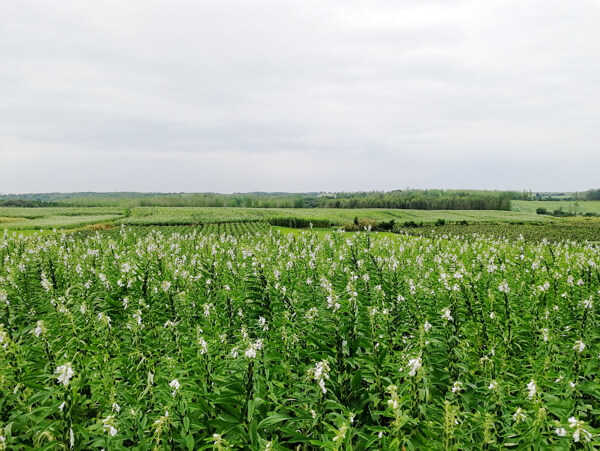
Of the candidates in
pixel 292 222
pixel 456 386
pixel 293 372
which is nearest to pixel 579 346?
pixel 456 386

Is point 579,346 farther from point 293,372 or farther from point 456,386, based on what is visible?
Answer: point 293,372

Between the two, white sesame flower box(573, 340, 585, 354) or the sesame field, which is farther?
white sesame flower box(573, 340, 585, 354)

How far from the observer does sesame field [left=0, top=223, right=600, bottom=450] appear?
3189 millimetres

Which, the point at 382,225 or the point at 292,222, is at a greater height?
the point at 292,222

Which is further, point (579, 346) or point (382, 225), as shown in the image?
point (382, 225)

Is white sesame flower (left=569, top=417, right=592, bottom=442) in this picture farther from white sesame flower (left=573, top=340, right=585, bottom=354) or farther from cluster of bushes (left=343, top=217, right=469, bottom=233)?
cluster of bushes (left=343, top=217, right=469, bottom=233)

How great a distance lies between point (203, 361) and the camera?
427 centimetres

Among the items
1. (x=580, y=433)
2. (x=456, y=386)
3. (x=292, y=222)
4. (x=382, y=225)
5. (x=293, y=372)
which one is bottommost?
(x=382, y=225)

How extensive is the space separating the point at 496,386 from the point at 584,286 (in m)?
8.55

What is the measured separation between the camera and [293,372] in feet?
15.3

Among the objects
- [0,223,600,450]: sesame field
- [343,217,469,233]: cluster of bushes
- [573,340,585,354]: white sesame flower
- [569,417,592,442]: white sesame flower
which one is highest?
[573,340,585,354]: white sesame flower

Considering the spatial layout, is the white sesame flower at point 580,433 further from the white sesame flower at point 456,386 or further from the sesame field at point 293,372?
the white sesame flower at point 456,386

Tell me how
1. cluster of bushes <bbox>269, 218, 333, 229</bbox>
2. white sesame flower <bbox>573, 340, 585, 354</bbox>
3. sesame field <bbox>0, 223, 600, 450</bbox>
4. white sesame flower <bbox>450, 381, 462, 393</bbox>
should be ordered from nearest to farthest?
sesame field <bbox>0, 223, 600, 450</bbox> → white sesame flower <bbox>450, 381, 462, 393</bbox> → white sesame flower <bbox>573, 340, 585, 354</bbox> → cluster of bushes <bbox>269, 218, 333, 229</bbox>

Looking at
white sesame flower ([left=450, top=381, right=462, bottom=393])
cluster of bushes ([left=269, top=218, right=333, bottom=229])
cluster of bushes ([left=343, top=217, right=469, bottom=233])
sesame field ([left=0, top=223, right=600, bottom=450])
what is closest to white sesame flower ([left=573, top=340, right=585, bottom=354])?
sesame field ([left=0, top=223, right=600, bottom=450])
